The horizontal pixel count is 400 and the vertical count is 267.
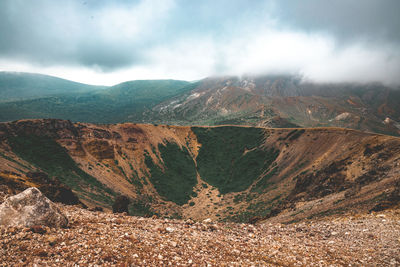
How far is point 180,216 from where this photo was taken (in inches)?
1578

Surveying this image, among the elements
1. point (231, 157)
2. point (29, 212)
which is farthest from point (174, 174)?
point (29, 212)

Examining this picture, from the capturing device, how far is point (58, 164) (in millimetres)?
39625

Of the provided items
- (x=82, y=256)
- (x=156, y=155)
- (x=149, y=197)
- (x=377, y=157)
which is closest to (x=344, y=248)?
(x=82, y=256)

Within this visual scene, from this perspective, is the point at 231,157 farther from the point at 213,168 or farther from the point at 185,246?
the point at 185,246

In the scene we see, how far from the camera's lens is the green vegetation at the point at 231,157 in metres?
55.5

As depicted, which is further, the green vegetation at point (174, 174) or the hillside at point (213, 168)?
the green vegetation at point (174, 174)

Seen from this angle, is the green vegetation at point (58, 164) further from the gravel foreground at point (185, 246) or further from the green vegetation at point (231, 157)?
the gravel foreground at point (185, 246)

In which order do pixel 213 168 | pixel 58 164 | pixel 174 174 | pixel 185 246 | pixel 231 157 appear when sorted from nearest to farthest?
pixel 185 246
pixel 58 164
pixel 174 174
pixel 213 168
pixel 231 157

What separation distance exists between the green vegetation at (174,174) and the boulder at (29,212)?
4218 cm

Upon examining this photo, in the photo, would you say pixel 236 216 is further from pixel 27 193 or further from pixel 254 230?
pixel 27 193

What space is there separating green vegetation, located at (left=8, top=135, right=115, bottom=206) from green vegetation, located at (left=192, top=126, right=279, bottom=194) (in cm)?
3057

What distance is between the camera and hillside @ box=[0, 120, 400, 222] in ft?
87.7

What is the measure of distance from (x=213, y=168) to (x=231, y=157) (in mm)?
7891

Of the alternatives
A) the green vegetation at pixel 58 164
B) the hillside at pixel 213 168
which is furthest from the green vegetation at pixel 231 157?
the green vegetation at pixel 58 164
